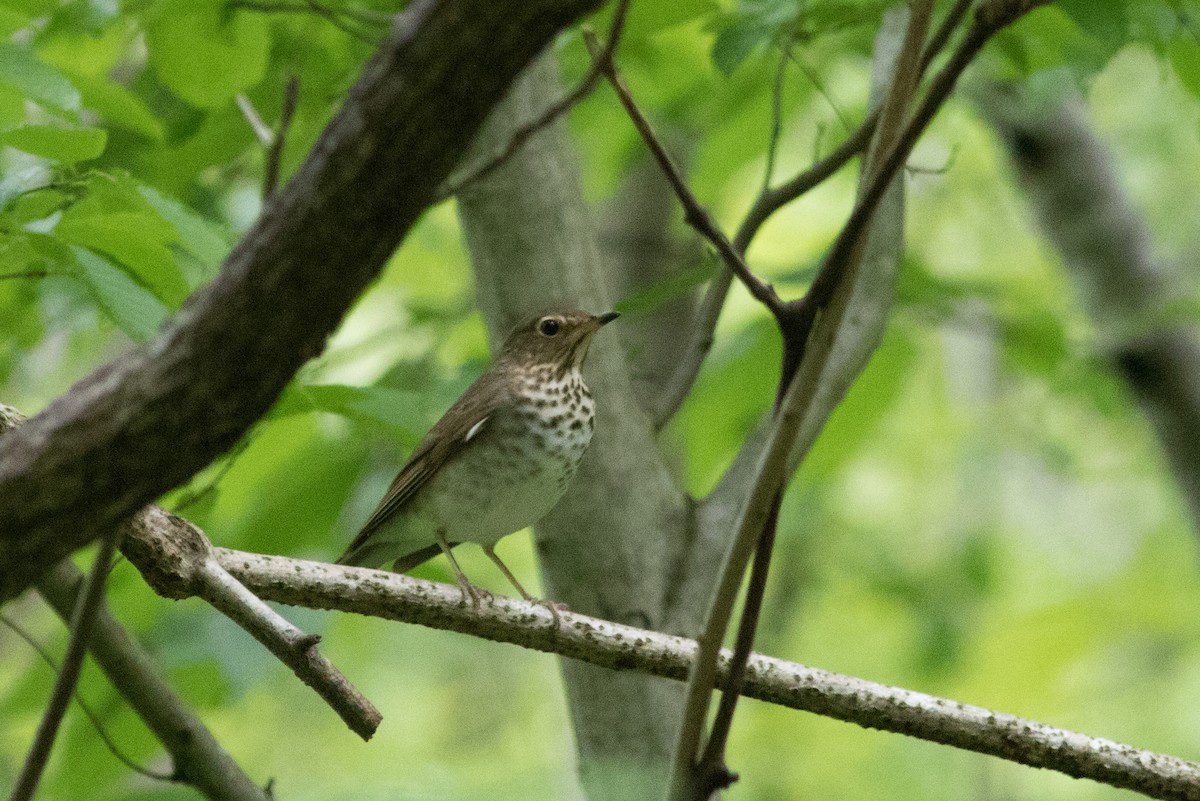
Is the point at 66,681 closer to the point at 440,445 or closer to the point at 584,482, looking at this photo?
the point at 440,445

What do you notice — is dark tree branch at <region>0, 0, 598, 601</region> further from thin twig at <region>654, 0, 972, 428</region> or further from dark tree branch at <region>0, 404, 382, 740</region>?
thin twig at <region>654, 0, 972, 428</region>

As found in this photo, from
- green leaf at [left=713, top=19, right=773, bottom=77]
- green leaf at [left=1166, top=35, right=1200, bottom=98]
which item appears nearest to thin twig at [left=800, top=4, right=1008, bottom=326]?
green leaf at [left=713, top=19, right=773, bottom=77]

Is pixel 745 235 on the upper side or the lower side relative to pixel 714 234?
lower

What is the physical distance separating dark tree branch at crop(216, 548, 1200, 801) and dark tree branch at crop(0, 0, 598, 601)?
4.19 ft

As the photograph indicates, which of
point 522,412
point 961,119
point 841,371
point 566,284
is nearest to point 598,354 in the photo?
point 566,284

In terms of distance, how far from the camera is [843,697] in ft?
9.87

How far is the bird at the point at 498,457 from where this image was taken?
4211mm

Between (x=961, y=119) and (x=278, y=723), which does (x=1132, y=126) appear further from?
(x=278, y=723)

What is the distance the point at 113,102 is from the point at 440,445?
1.46 m

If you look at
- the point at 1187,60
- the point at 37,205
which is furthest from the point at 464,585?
the point at 1187,60

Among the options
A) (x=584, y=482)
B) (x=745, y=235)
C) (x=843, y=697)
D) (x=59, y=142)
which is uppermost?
(x=59, y=142)

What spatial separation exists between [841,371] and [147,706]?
8.18ft

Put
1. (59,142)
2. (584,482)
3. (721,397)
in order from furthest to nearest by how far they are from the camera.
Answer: (721,397), (584,482), (59,142)

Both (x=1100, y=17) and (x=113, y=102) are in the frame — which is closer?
(x=1100, y=17)
